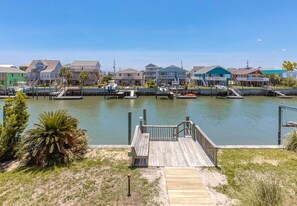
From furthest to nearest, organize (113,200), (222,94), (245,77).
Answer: (245,77) < (222,94) < (113,200)

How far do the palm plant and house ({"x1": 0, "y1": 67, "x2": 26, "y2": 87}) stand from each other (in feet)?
204

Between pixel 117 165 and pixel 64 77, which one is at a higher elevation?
pixel 64 77

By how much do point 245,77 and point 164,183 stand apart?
69.4m

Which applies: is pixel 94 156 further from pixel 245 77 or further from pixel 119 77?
pixel 245 77

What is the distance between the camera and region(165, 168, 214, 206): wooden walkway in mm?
5574

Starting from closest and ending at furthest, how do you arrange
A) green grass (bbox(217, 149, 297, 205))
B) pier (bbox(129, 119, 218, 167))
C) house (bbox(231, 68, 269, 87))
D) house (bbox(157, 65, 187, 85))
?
green grass (bbox(217, 149, 297, 205)), pier (bbox(129, 119, 218, 167)), house (bbox(231, 68, 269, 87)), house (bbox(157, 65, 187, 85))

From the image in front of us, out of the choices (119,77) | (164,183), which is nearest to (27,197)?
(164,183)

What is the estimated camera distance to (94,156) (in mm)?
8680

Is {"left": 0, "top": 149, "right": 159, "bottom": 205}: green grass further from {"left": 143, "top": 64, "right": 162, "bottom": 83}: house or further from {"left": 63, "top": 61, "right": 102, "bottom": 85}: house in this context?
{"left": 143, "top": 64, "right": 162, "bottom": 83}: house

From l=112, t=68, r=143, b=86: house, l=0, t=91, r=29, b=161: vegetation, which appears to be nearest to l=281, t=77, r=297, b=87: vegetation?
l=112, t=68, r=143, b=86: house

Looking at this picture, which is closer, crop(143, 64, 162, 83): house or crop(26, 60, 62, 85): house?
crop(26, 60, 62, 85): house

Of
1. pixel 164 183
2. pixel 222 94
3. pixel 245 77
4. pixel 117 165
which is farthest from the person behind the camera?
pixel 245 77

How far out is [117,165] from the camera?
778cm

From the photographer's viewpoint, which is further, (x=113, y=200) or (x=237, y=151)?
(x=237, y=151)
